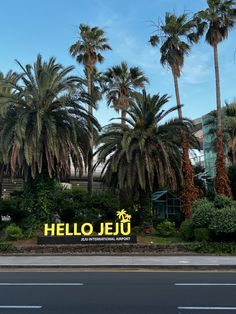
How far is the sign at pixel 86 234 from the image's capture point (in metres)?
23.1

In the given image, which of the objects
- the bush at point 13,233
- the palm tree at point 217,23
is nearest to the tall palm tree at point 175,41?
the palm tree at point 217,23

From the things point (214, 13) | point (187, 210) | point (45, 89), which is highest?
point (214, 13)

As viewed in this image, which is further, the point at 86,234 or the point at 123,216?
the point at 123,216

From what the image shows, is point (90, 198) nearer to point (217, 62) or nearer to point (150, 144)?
point (150, 144)

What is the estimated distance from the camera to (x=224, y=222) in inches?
856

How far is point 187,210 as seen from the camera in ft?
95.3

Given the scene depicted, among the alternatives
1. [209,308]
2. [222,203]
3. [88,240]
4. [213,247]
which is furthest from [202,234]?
[209,308]

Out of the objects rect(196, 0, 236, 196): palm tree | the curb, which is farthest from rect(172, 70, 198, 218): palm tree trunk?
the curb

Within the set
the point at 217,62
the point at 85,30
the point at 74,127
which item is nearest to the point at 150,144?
the point at 74,127

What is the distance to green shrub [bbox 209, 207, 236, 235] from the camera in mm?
21703

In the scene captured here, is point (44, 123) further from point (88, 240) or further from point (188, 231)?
point (188, 231)

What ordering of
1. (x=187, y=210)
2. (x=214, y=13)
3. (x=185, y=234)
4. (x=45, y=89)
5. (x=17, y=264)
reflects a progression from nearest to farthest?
1. (x=17, y=264)
2. (x=185, y=234)
3. (x=45, y=89)
4. (x=187, y=210)
5. (x=214, y=13)

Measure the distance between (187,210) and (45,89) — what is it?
11.7 m

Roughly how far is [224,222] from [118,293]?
12299 millimetres
